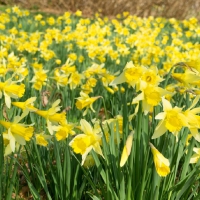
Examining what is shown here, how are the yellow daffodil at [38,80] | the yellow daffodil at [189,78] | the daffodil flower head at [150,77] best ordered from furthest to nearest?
the yellow daffodil at [38,80]
the yellow daffodil at [189,78]
the daffodil flower head at [150,77]

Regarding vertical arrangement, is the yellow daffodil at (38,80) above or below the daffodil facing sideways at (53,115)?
below

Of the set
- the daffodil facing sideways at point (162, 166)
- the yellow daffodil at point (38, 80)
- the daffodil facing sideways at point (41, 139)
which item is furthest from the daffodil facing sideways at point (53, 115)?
the yellow daffodil at point (38, 80)

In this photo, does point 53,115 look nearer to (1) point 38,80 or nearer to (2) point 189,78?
(2) point 189,78

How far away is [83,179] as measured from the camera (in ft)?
6.27

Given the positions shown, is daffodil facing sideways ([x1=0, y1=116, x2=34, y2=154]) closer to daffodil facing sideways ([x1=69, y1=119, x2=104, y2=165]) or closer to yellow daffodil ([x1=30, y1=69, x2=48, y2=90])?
daffodil facing sideways ([x1=69, y1=119, x2=104, y2=165])

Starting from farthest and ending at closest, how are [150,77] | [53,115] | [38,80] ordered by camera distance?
[38,80] → [53,115] → [150,77]

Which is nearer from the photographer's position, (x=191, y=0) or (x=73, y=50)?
(x=73, y=50)

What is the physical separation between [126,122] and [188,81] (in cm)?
34

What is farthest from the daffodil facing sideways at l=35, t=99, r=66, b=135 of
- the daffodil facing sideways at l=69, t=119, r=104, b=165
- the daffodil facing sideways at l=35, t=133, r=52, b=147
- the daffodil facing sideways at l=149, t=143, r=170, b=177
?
the daffodil facing sideways at l=149, t=143, r=170, b=177

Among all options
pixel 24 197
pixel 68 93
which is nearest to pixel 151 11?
pixel 68 93

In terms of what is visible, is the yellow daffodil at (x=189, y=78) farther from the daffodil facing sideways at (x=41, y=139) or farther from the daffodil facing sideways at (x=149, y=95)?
the daffodil facing sideways at (x=41, y=139)

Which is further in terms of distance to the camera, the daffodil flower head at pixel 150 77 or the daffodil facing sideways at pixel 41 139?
the daffodil facing sideways at pixel 41 139

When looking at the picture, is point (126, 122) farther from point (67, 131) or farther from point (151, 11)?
point (151, 11)

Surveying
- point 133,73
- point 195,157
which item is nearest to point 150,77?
point 133,73
